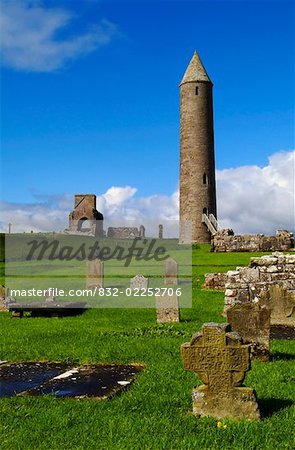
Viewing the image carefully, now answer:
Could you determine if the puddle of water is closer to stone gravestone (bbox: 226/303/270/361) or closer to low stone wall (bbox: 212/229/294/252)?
stone gravestone (bbox: 226/303/270/361)

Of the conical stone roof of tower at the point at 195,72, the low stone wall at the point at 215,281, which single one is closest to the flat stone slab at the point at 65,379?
the low stone wall at the point at 215,281

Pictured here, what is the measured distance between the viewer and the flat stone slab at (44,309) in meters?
15.7

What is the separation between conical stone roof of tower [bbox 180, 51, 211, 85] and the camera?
183 feet

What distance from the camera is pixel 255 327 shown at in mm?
9211

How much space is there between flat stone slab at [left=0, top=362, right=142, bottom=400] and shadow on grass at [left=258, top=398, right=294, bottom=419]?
1.74 m

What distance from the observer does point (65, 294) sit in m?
20.5

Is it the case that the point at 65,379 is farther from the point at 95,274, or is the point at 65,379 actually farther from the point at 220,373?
the point at 95,274

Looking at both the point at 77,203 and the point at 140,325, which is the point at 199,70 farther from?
the point at 140,325

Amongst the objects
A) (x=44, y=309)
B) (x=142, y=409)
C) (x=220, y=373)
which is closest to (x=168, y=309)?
(x=44, y=309)

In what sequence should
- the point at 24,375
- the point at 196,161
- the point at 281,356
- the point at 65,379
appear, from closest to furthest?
1. the point at 65,379
2. the point at 24,375
3. the point at 281,356
4. the point at 196,161

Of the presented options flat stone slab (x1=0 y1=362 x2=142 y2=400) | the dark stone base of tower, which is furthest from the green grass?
the dark stone base of tower

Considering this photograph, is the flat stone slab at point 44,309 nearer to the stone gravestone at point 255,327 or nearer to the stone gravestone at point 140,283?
the stone gravestone at point 140,283

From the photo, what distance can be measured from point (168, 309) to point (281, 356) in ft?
14.6

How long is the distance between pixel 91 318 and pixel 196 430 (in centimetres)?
951
